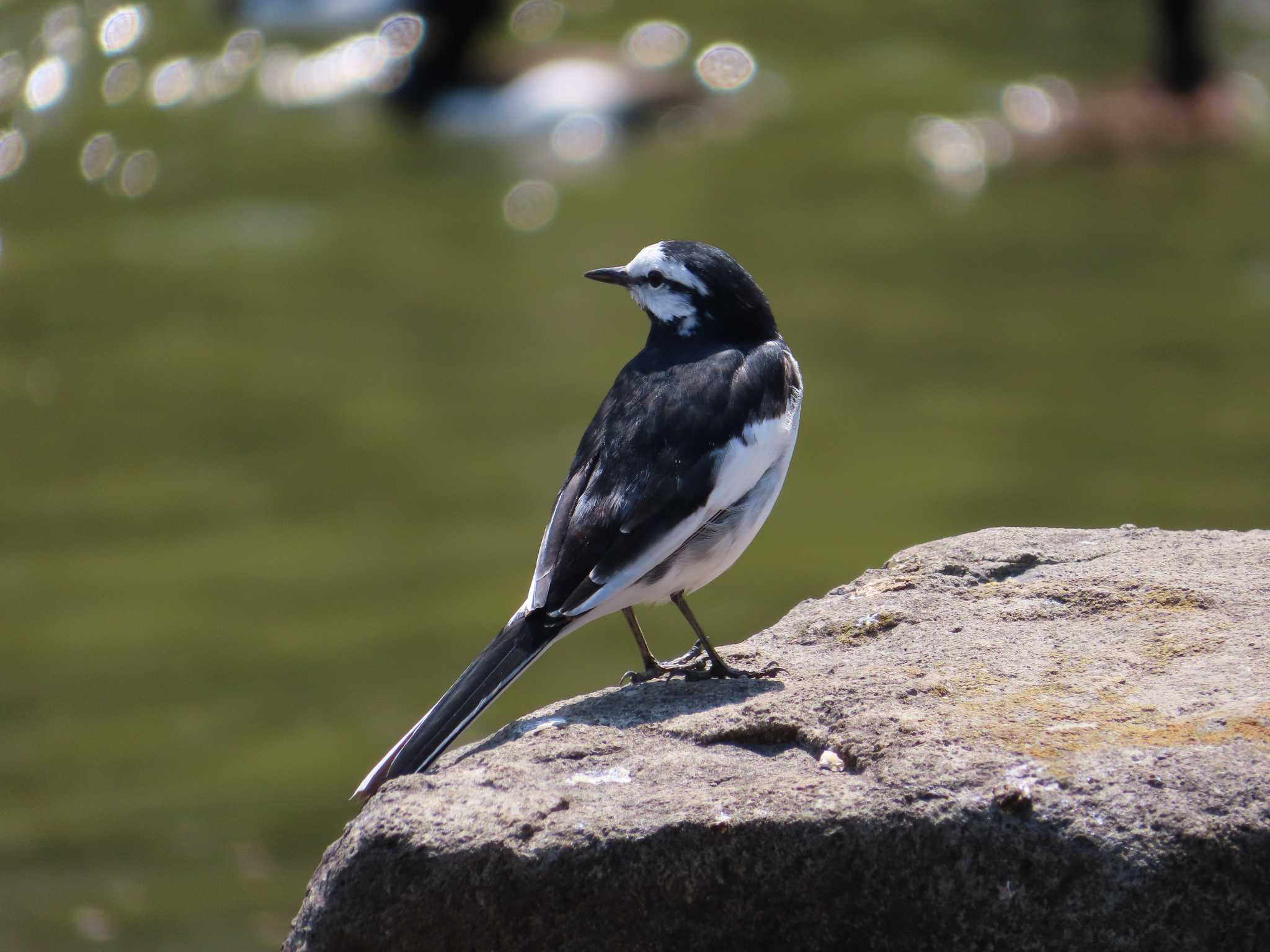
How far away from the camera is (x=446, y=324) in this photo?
20.3 meters

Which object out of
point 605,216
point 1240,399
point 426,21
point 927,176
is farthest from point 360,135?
point 1240,399

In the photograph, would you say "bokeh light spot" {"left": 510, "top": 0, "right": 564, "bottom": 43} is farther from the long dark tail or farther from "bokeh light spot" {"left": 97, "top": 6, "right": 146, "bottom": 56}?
the long dark tail

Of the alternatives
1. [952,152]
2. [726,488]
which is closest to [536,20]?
[952,152]

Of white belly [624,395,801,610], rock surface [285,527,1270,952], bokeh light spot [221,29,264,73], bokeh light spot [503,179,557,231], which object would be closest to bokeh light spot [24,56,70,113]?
bokeh light spot [221,29,264,73]

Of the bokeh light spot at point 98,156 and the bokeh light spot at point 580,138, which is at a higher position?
the bokeh light spot at point 98,156

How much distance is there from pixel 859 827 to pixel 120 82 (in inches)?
840

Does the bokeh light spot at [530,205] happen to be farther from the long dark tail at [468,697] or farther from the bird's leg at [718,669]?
the long dark tail at [468,697]

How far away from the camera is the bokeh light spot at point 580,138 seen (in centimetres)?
2311

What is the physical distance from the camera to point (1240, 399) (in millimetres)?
18203

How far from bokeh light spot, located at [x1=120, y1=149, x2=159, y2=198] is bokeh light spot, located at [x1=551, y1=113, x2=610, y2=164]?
530 cm

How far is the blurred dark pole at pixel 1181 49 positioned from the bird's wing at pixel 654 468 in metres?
19.0

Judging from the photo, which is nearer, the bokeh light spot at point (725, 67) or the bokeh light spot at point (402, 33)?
the bokeh light spot at point (402, 33)

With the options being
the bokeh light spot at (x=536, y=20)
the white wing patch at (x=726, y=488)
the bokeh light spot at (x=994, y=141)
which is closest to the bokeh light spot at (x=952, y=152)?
the bokeh light spot at (x=994, y=141)

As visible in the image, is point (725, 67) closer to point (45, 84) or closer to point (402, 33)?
point (402, 33)
